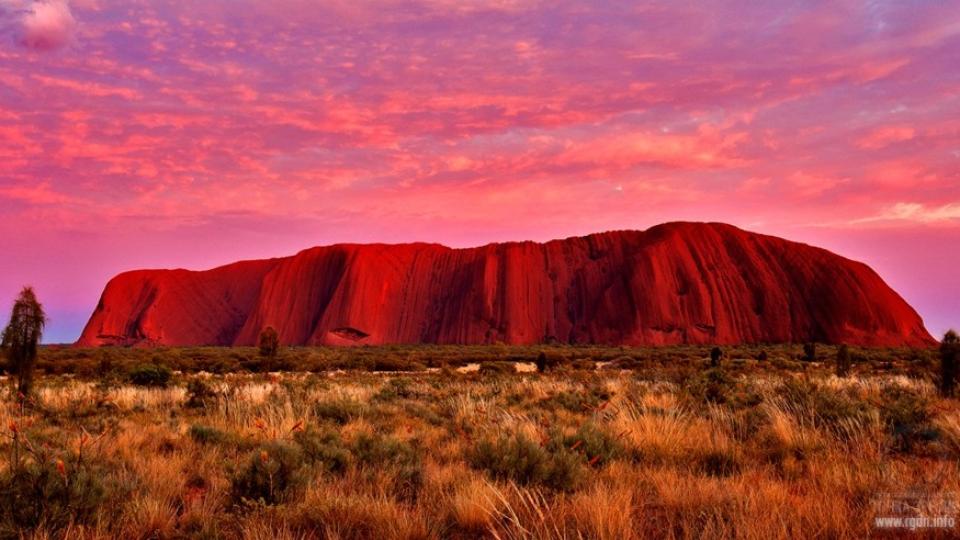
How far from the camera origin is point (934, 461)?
241 inches

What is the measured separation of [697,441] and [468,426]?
3516 millimetres

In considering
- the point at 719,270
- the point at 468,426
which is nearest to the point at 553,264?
the point at 719,270

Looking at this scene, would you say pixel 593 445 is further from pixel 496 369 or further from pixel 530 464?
pixel 496 369

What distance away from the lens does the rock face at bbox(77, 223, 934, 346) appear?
245 feet

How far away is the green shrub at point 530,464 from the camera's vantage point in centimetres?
517

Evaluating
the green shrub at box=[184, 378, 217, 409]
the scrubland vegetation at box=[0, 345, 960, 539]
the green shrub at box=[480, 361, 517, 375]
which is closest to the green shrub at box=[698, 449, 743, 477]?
the scrubland vegetation at box=[0, 345, 960, 539]

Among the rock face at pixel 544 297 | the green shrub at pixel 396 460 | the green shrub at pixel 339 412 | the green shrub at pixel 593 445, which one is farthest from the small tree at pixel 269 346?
the rock face at pixel 544 297

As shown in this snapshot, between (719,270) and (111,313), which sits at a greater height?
(719,270)

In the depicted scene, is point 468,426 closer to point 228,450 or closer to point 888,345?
point 228,450

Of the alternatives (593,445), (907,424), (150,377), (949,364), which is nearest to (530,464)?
(593,445)

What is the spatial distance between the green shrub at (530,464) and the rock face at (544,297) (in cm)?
7049

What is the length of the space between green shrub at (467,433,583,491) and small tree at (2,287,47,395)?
47.0ft

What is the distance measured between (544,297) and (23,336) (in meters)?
73.5

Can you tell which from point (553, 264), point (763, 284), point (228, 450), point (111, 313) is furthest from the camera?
point (111, 313)
